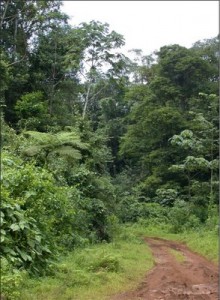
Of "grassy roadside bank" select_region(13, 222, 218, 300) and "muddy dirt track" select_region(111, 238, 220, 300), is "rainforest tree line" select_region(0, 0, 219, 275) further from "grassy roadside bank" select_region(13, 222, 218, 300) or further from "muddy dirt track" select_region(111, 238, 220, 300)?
"muddy dirt track" select_region(111, 238, 220, 300)

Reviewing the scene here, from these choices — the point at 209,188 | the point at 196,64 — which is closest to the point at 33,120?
the point at 209,188

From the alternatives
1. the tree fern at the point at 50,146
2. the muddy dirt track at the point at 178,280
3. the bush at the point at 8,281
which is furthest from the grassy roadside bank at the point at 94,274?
the tree fern at the point at 50,146

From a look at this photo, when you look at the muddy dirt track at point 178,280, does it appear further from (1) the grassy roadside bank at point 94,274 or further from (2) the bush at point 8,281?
(2) the bush at point 8,281

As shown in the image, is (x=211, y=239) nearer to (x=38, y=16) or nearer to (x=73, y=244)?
(x=73, y=244)

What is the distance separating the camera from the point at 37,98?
18984mm

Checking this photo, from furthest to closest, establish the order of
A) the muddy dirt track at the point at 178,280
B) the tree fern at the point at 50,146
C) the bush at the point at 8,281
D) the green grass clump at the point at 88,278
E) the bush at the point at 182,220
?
the bush at the point at 182,220
the tree fern at the point at 50,146
the muddy dirt track at the point at 178,280
the green grass clump at the point at 88,278
the bush at the point at 8,281

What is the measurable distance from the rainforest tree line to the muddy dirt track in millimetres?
2026

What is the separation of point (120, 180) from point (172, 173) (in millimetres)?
3430

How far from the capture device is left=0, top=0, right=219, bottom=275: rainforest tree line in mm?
12484

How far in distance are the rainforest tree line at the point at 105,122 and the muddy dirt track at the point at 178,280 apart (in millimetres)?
2026

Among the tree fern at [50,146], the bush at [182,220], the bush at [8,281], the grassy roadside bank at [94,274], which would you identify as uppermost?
the tree fern at [50,146]

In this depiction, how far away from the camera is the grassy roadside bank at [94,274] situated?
645 cm

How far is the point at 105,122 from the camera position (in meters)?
30.5

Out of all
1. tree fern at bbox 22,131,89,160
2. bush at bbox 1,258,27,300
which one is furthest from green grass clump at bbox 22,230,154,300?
tree fern at bbox 22,131,89,160
